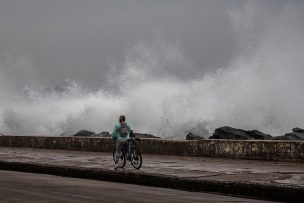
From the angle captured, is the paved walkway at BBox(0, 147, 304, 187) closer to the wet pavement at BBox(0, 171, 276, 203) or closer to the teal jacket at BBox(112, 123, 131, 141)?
the teal jacket at BBox(112, 123, 131, 141)

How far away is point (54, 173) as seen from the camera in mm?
16438

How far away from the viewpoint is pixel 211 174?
1407 centimetres

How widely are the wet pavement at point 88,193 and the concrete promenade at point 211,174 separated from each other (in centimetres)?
42

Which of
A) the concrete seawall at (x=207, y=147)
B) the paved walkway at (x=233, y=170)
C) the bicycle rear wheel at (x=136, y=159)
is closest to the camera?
the paved walkway at (x=233, y=170)

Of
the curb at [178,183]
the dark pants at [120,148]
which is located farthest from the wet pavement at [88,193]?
the dark pants at [120,148]

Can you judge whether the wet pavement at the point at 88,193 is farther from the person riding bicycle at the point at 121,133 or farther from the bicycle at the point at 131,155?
the person riding bicycle at the point at 121,133

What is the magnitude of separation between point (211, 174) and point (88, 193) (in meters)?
3.81

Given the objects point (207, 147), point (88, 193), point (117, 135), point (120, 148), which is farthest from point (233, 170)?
point (207, 147)

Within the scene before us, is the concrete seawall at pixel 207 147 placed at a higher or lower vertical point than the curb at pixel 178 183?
higher

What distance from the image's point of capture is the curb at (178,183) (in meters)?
11.2

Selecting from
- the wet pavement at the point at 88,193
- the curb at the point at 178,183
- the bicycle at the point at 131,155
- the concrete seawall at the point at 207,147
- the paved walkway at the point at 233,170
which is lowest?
the wet pavement at the point at 88,193

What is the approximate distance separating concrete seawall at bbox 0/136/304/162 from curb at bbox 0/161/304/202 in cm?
557

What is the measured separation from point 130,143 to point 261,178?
501 centimetres

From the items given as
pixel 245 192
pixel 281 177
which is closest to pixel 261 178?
pixel 281 177
